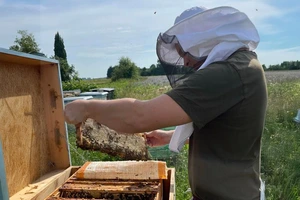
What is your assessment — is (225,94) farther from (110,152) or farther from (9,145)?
(110,152)

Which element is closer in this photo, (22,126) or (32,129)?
(22,126)

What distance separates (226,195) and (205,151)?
240 mm

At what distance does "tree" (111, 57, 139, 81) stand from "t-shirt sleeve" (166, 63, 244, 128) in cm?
2914

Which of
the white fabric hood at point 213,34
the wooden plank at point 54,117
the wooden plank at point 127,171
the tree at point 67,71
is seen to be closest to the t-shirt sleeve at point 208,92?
the white fabric hood at point 213,34

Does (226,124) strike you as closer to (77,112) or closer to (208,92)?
(208,92)

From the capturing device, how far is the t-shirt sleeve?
1201 millimetres

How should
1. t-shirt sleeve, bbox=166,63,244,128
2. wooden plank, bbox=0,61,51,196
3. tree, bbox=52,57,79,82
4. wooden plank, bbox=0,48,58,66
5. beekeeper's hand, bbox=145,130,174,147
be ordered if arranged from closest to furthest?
t-shirt sleeve, bbox=166,63,244,128 < wooden plank, bbox=0,48,58,66 < wooden plank, bbox=0,61,51,196 < beekeeper's hand, bbox=145,130,174,147 < tree, bbox=52,57,79,82

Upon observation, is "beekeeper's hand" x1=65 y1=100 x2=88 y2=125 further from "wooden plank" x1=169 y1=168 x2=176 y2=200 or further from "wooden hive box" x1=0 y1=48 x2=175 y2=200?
"wooden plank" x1=169 y1=168 x2=176 y2=200

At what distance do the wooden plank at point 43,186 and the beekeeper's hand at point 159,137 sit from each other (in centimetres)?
69

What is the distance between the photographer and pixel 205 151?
1447 mm

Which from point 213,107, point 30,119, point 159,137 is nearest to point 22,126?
point 30,119

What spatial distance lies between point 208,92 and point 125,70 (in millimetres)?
30468

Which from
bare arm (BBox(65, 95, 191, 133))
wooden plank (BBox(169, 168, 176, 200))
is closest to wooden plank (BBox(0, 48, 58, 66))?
bare arm (BBox(65, 95, 191, 133))

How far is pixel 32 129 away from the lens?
81.7 inches
